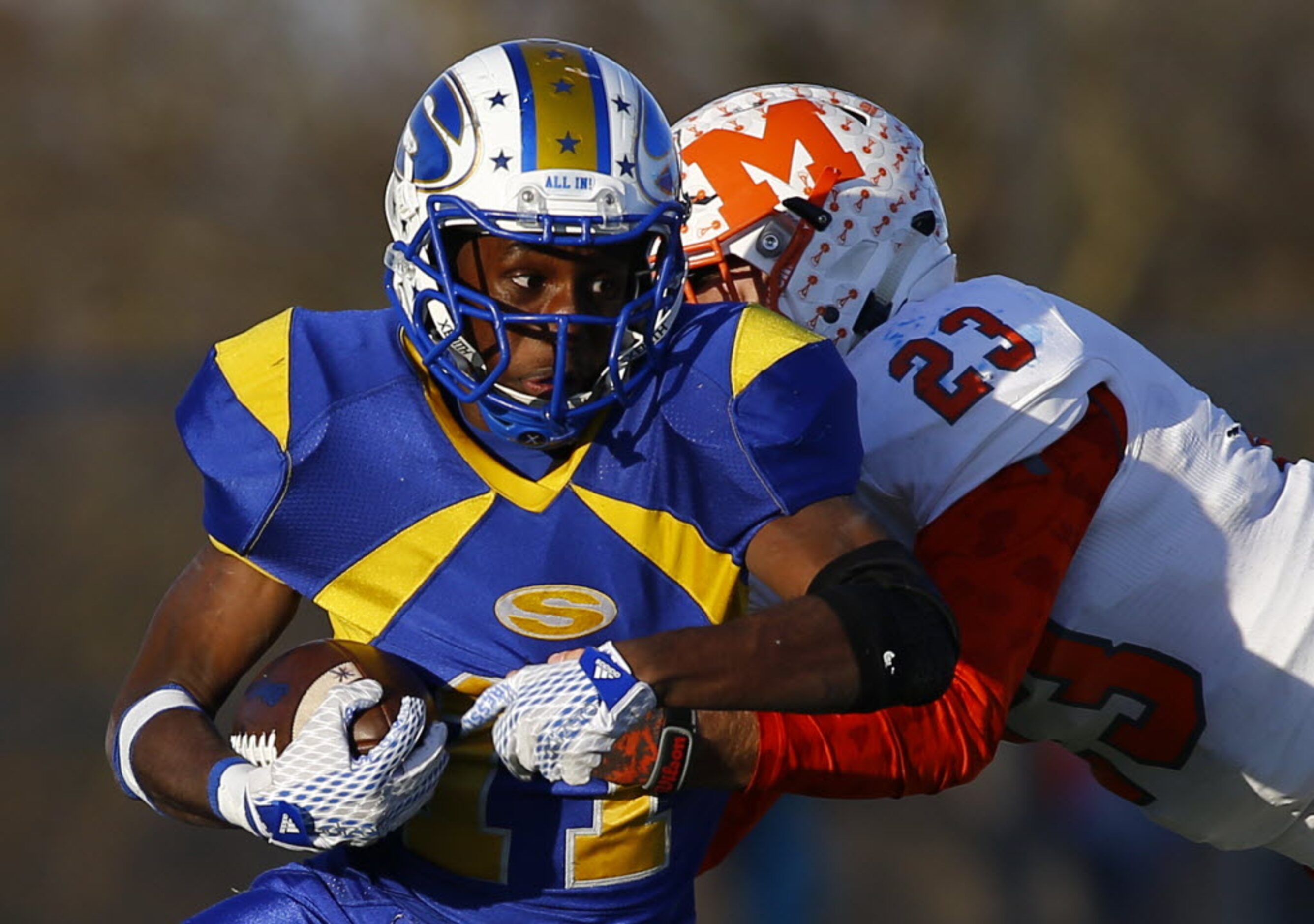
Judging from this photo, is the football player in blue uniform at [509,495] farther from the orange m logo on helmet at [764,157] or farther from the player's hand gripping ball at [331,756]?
the orange m logo on helmet at [764,157]

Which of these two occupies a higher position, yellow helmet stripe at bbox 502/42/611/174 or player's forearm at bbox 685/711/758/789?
yellow helmet stripe at bbox 502/42/611/174

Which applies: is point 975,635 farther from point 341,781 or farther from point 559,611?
point 341,781

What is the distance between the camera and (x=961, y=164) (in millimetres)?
6996

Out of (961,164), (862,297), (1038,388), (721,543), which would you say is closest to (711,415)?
(721,543)

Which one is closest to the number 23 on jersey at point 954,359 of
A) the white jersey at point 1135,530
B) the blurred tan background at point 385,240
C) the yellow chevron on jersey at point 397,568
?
the white jersey at point 1135,530

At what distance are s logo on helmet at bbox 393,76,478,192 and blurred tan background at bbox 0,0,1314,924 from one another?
3.59 meters

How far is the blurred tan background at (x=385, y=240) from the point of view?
6.08m

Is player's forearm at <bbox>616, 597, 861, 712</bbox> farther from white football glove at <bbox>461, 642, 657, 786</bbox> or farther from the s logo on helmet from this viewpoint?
the s logo on helmet

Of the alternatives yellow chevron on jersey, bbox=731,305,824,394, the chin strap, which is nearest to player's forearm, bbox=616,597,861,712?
yellow chevron on jersey, bbox=731,305,824,394

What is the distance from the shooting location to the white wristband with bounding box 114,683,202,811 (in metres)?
2.49

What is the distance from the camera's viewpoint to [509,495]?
8.36ft

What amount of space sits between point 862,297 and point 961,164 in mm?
3850

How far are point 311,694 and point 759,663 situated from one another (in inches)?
20.7

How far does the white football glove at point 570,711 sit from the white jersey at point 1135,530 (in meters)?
0.82
